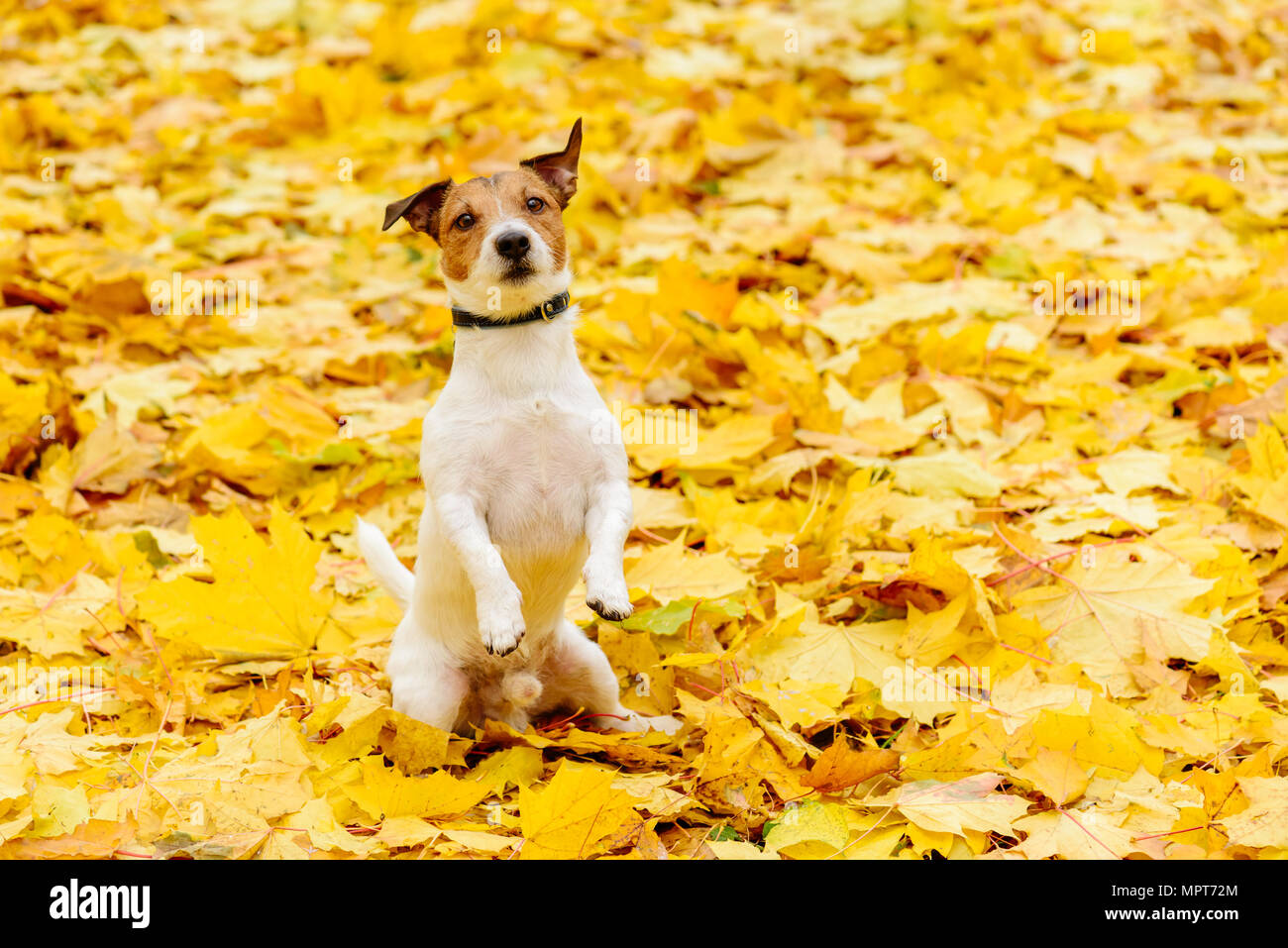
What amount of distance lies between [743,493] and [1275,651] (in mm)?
1813

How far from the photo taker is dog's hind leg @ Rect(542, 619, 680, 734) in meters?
3.48

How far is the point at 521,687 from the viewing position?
334cm

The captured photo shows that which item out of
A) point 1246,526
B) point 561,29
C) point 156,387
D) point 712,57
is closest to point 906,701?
point 1246,526

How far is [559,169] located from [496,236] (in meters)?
0.58

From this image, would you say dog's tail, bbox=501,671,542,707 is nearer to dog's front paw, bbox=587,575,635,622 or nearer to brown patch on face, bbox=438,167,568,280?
dog's front paw, bbox=587,575,635,622

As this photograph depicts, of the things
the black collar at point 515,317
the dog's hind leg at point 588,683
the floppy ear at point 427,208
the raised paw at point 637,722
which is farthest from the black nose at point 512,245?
the raised paw at point 637,722

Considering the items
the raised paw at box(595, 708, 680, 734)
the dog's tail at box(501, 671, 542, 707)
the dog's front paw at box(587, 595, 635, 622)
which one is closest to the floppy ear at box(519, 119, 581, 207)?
the dog's front paw at box(587, 595, 635, 622)

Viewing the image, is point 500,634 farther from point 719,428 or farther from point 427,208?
point 719,428

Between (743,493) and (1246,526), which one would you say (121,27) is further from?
Result: (1246,526)

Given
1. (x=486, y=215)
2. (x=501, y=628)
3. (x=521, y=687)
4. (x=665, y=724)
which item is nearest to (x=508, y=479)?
(x=501, y=628)

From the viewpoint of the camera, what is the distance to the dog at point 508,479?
10.3ft

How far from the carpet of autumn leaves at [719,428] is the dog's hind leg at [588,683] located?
0.26 ft

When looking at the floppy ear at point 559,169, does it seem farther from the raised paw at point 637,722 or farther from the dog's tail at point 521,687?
the raised paw at point 637,722

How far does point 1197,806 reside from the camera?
2777mm
